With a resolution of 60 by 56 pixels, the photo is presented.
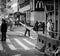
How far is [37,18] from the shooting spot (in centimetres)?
5378

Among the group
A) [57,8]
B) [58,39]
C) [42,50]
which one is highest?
[57,8]

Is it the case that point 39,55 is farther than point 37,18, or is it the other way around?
point 37,18

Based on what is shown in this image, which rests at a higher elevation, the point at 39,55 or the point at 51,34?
the point at 51,34

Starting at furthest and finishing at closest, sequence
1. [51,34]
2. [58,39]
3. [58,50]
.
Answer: [51,34], [58,39], [58,50]

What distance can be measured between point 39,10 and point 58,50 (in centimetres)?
4036

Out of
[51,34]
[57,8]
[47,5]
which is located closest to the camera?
[51,34]

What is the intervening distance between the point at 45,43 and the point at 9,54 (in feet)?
9.89

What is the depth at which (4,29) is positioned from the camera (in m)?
22.2

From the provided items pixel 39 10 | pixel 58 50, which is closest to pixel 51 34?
pixel 58 50

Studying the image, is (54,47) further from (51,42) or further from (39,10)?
(39,10)

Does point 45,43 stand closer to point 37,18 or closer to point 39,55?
point 39,55

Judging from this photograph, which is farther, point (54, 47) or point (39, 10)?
point (39, 10)

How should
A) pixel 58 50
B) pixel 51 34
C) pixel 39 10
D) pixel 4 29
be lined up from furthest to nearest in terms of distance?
pixel 39 10, pixel 4 29, pixel 51 34, pixel 58 50

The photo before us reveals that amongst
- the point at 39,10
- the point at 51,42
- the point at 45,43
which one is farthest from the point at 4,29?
the point at 39,10
